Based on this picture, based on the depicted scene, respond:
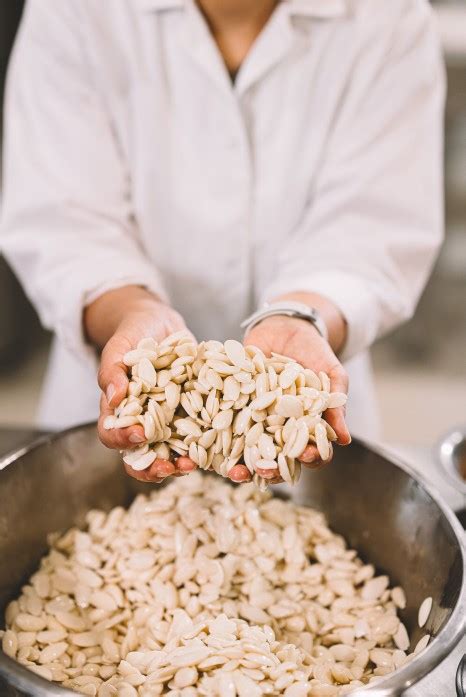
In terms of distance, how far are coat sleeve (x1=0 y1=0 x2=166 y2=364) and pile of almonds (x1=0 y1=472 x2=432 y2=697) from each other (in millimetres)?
429

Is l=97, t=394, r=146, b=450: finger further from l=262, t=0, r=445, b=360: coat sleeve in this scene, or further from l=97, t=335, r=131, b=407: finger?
l=262, t=0, r=445, b=360: coat sleeve

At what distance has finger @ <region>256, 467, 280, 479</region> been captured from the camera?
2.93 feet

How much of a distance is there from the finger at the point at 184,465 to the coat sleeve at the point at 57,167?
1.52 feet

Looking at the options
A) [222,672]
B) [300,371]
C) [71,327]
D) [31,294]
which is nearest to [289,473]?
[300,371]

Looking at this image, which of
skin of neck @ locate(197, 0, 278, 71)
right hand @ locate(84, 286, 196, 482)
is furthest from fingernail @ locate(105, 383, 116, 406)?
skin of neck @ locate(197, 0, 278, 71)

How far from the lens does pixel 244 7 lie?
1.31 meters

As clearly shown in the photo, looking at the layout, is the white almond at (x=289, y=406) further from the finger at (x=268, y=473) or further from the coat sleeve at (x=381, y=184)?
the coat sleeve at (x=381, y=184)

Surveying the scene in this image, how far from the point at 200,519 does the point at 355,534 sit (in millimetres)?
239

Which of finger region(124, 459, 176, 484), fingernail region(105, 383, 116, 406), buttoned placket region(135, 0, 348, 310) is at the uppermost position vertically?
buttoned placket region(135, 0, 348, 310)

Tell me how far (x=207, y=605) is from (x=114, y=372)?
1.10 feet

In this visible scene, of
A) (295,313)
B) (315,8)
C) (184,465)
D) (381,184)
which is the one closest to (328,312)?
(295,313)

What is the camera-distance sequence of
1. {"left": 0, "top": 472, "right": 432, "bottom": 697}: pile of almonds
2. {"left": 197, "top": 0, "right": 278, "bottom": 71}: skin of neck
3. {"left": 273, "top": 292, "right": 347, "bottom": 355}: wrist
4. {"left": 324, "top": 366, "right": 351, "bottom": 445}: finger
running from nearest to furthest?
{"left": 0, "top": 472, "right": 432, "bottom": 697}: pile of almonds, {"left": 324, "top": 366, "right": 351, "bottom": 445}: finger, {"left": 273, "top": 292, "right": 347, "bottom": 355}: wrist, {"left": 197, "top": 0, "right": 278, "bottom": 71}: skin of neck

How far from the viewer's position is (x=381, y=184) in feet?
4.50

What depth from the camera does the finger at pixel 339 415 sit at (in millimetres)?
922
